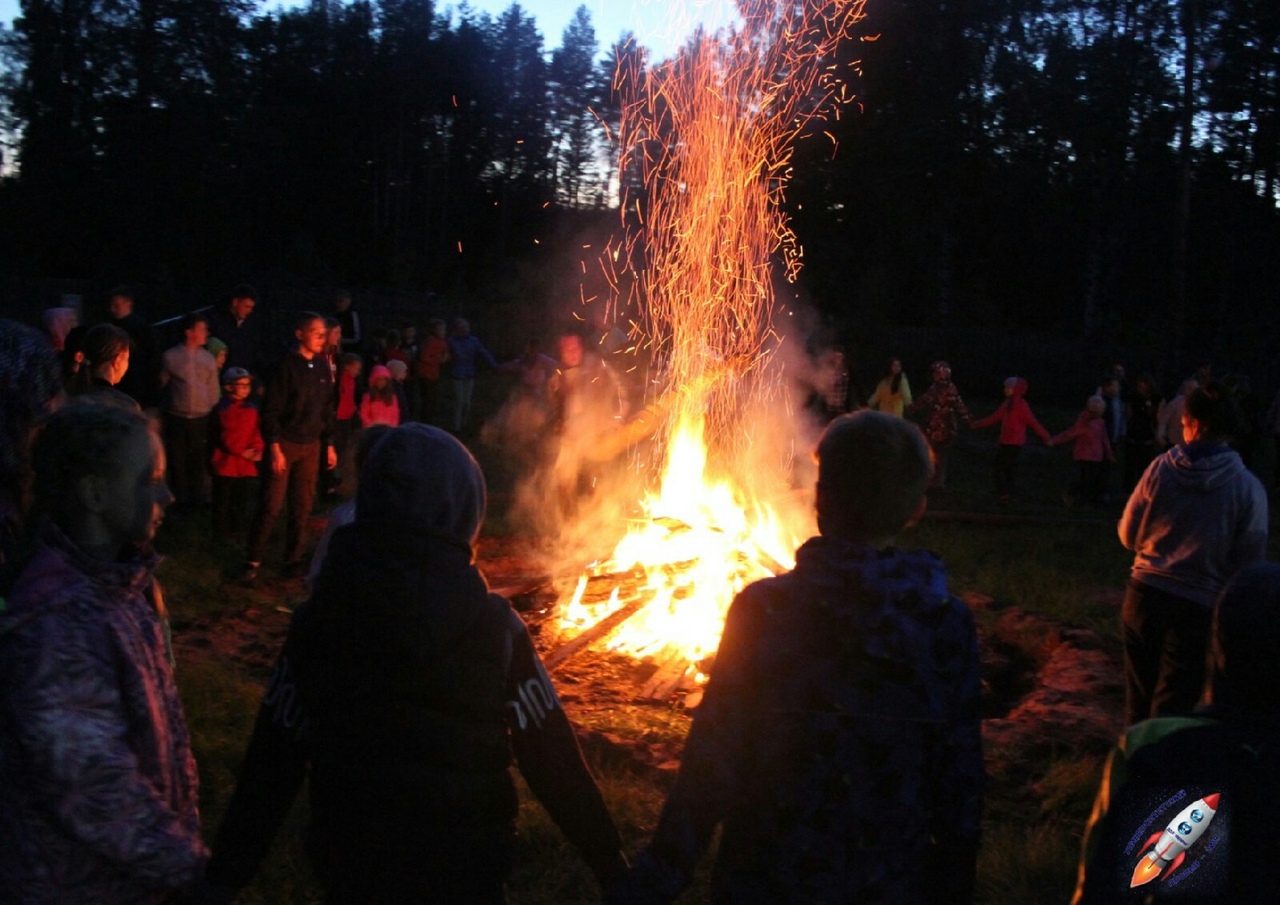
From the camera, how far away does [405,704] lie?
2.20 m

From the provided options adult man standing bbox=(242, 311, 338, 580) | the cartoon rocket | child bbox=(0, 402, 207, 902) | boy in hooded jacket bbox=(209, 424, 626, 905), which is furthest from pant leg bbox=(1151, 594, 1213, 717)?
adult man standing bbox=(242, 311, 338, 580)

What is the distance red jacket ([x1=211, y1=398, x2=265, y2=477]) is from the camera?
898 centimetres

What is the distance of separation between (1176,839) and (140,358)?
8.54 metres

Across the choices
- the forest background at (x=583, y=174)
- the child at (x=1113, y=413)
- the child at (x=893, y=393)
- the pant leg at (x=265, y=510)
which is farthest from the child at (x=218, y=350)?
the forest background at (x=583, y=174)

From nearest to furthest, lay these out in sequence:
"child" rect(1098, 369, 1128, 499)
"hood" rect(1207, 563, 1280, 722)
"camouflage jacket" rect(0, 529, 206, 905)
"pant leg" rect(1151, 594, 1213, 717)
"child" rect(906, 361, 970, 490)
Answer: "hood" rect(1207, 563, 1280, 722)
"camouflage jacket" rect(0, 529, 206, 905)
"pant leg" rect(1151, 594, 1213, 717)
"child" rect(906, 361, 970, 490)
"child" rect(1098, 369, 1128, 499)

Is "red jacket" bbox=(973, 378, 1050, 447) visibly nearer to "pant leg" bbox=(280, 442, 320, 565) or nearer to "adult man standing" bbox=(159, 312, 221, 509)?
"pant leg" bbox=(280, 442, 320, 565)

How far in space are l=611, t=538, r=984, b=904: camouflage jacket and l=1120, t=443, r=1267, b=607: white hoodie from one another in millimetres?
2694

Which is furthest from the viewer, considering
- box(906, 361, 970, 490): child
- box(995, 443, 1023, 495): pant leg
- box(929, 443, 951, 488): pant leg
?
box(995, 443, 1023, 495): pant leg

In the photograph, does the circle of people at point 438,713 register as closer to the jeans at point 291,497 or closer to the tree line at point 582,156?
the jeans at point 291,497

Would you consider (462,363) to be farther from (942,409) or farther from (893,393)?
(942,409)

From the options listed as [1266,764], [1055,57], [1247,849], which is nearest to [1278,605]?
[1266,764]

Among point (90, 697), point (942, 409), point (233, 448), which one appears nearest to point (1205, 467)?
point (90, 697)

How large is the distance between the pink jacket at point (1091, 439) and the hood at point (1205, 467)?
896cm

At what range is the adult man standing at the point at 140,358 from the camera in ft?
28.2
